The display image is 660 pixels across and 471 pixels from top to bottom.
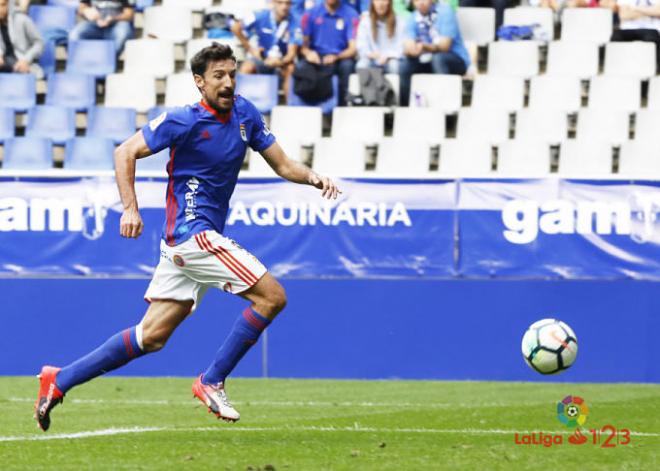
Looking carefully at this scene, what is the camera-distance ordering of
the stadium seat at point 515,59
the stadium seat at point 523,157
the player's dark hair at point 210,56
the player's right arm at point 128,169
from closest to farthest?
the player's right arm at point 128,169, the player's dark hair at point 210,56, the stadium seat at point 523,157, the stadium seat at point 515,59

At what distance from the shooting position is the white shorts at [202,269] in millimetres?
8359

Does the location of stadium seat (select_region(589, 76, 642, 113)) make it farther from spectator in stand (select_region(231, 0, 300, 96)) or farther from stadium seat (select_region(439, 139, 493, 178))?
spectator in stand (select_region(231, 0, 300, 96))

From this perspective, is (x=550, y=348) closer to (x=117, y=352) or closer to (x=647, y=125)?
(x=117, y=352)

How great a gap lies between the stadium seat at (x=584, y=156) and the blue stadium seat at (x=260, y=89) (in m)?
3.41

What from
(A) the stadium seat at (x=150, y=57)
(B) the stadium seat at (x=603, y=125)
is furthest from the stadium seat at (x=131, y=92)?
(B) the stadium seat at (x=603, y=125)

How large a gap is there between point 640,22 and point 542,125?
6.82 ft

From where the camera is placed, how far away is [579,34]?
A: 17156 mm

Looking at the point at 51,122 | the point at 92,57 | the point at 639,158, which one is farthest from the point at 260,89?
the point at 639,158

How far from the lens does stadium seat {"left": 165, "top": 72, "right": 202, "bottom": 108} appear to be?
55.4 feet

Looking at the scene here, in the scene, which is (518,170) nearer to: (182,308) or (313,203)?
(313,203)

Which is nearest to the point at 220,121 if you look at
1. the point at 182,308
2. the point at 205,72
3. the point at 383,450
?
the point at 205,72

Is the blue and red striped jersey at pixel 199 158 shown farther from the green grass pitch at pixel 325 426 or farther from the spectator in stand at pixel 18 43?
the spectator in stand at pixel 18 43

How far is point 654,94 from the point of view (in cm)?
1631

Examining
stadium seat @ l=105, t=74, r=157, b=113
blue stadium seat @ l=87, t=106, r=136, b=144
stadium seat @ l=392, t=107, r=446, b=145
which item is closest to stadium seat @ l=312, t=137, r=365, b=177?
stadium seat @ l=392, t=107, r=446, b=145
